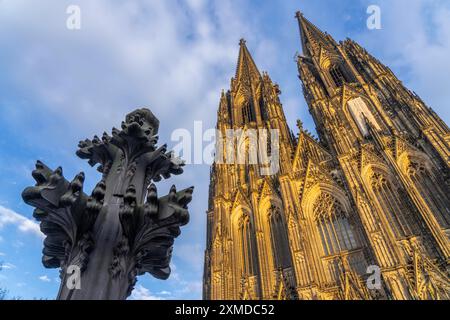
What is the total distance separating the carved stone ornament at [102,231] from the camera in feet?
8.61

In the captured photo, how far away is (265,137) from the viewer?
80.9 feet

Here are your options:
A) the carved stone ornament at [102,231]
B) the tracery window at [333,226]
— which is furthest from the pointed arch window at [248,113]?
the carved stone ornament at [102,231]

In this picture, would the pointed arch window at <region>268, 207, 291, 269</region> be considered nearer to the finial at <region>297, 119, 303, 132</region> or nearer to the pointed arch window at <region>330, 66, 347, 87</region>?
the finial at <region>297, 119, 303, 132</region>

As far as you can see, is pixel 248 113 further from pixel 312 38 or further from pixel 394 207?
pixel 394 207

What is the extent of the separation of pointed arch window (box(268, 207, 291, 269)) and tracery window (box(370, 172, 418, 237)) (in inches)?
207

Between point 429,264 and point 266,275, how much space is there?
7.24m

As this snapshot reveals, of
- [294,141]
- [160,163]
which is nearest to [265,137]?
[294,141]

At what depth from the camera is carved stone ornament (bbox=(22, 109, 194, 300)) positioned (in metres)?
2.62

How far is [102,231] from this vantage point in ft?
9.53

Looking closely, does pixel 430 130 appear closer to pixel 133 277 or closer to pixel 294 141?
pixel 294 141

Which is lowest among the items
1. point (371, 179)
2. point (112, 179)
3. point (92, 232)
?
point (92, 232)

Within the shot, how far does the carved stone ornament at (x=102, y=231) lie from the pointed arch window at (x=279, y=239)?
14646mm

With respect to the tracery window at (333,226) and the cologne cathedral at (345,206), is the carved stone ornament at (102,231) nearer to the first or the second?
the cologne cathedral at (345,206)
